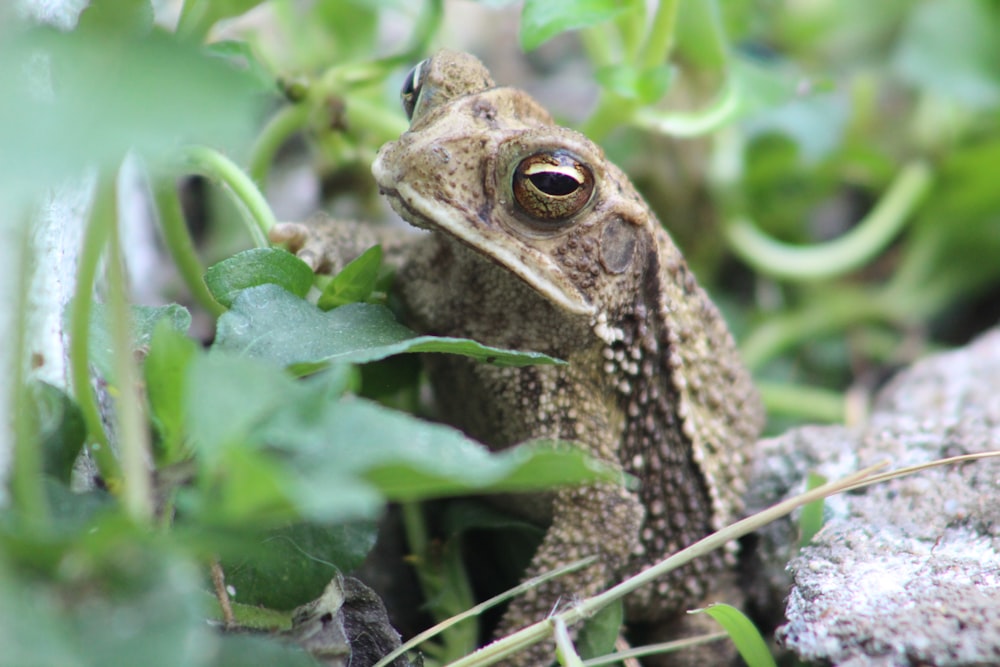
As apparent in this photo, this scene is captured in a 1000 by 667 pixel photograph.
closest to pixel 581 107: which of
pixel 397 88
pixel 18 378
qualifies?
pixel 397 88

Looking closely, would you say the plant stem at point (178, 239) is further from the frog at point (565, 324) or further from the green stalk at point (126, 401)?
the green stalk at point (126, 401)

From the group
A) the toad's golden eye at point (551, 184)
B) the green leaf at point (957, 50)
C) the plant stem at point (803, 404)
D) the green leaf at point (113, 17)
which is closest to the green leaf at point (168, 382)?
the green leaf at point (113, 17)

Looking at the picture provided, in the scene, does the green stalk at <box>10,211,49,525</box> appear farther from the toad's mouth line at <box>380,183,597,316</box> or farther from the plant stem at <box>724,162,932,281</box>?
the plant stem at <box>724,162,932,281</box>

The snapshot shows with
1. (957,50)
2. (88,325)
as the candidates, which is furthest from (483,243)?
(957,50)

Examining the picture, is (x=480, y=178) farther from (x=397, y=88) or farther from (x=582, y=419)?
(x=397, y=88)

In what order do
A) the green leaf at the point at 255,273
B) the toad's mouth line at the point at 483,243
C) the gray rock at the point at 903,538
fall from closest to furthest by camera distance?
1. the gray rock at the point at 903,538
2. the green leaf at the point at 255,273
3. the toad's mouth line at the point at 483,243

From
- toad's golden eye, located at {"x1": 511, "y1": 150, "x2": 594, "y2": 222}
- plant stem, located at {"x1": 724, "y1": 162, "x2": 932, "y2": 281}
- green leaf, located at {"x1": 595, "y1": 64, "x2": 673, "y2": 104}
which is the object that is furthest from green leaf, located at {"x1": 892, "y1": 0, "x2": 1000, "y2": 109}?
toad's golden eye, located at {"x1": 511, "y1": 150, "x2": 594, "y2": 222}
